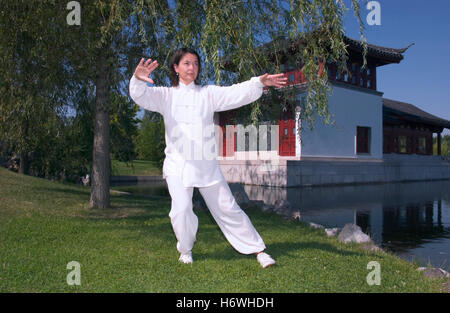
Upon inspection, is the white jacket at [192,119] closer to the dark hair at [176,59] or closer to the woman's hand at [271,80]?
the woman's hand at [271,80]

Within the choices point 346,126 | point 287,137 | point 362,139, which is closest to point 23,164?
point 287,137

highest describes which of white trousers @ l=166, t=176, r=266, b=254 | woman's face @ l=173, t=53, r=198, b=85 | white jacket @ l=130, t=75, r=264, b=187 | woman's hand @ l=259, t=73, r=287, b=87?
woman's face @ l=173, t=53, r=198, b=85

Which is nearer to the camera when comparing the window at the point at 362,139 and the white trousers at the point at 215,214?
the white trousers at the point at 215,214

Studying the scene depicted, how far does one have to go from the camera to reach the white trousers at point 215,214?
10.8 feet

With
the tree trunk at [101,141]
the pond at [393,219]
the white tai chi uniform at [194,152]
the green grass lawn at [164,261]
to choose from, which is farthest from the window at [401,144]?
the white tai chi uniform at [194,152]

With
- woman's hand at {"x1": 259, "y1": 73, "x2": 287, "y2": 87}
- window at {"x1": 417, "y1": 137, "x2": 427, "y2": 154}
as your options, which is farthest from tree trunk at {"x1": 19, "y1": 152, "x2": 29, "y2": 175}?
window at {"x1": 417, "y1": 137, "x2": 427, "y2": 154}

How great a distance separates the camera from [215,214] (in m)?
3.51

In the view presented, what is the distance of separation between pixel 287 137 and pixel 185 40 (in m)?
14.5

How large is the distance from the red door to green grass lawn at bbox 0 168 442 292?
41.9 feet

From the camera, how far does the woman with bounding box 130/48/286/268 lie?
3.31 m

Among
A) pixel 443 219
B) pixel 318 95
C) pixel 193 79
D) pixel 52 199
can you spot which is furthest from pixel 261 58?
pixel 443 219

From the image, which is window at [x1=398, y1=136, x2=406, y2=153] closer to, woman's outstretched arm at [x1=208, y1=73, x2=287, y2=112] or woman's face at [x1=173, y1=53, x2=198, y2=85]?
woman's outstretched arm at [x1=208, y1=73, x2=287, y2=112]

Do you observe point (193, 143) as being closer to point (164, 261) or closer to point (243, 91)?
point (243, 91)
